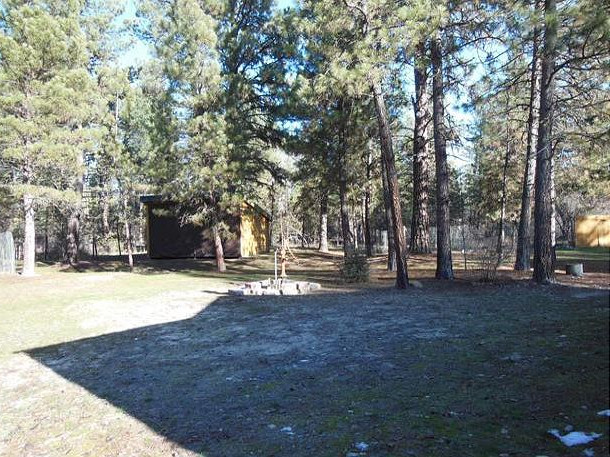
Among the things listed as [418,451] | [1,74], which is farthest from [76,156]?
[418,451]

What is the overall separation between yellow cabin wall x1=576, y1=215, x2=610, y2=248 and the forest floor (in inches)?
929

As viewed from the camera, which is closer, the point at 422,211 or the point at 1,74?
the point at 1,74

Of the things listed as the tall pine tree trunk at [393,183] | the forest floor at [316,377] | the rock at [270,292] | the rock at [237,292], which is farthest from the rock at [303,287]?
the tall pine tree trunk at [393,183]

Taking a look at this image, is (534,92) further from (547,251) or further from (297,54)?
(297,54)

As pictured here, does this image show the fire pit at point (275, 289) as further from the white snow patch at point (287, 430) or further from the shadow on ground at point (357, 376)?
the white snow patch at point (287, 430)

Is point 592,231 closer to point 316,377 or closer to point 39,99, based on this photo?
point 39,99

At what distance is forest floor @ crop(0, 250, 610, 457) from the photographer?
3.63 metres

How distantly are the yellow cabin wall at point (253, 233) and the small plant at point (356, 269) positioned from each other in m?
10.4

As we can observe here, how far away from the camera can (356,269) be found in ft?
50.8

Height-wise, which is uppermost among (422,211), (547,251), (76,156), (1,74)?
(1,74)

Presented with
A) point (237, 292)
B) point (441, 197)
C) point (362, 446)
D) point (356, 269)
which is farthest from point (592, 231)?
point (362, 446)

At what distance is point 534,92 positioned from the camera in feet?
48.7

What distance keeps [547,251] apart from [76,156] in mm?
16337

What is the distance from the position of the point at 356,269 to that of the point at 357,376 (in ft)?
33.4
